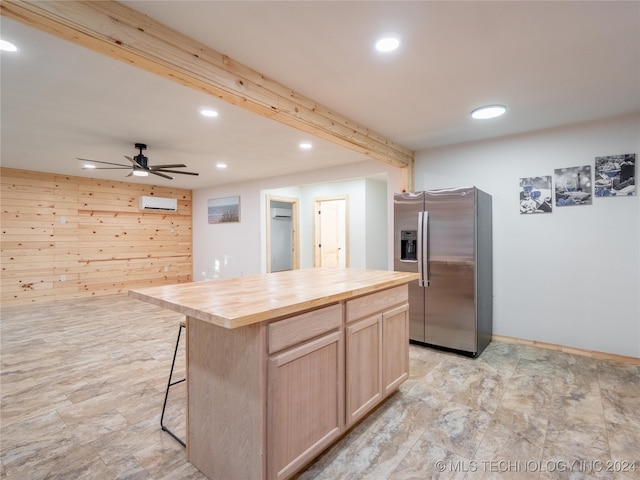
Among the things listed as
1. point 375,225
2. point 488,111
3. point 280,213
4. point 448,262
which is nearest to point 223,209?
A: point 280,213

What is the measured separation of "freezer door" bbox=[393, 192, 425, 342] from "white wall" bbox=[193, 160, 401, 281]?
1943 mm

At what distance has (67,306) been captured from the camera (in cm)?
562

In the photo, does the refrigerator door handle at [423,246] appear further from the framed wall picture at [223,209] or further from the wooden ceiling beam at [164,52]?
the framed wall picture at [223,209]

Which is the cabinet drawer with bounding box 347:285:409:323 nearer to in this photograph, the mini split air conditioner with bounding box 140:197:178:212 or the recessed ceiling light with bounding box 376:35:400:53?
the recessed ceiling light with bounding box 376:35:400:53

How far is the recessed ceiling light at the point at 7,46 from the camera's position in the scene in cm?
189

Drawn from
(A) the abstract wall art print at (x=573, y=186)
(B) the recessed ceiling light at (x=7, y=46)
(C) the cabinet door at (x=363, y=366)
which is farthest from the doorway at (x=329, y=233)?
(B) the recessed ceiling light at (x=7, y=46)

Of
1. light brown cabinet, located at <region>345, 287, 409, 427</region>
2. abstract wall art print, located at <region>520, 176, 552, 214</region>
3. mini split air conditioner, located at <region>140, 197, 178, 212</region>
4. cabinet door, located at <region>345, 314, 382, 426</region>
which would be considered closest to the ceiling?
abstract wall art print, located at <region>520, 176, 552, 214</region>

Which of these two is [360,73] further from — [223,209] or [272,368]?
[223,209]

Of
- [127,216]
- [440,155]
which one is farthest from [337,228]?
[127,216]

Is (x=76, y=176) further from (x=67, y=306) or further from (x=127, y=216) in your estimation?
(x=67, y=306)

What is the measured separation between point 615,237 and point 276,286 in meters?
3.48

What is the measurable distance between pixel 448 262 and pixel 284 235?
15.7ft

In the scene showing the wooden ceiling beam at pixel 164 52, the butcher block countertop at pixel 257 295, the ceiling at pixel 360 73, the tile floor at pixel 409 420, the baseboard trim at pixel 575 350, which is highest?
the ceiling at pixel 360 73

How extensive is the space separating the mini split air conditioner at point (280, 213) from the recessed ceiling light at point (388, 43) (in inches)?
219
